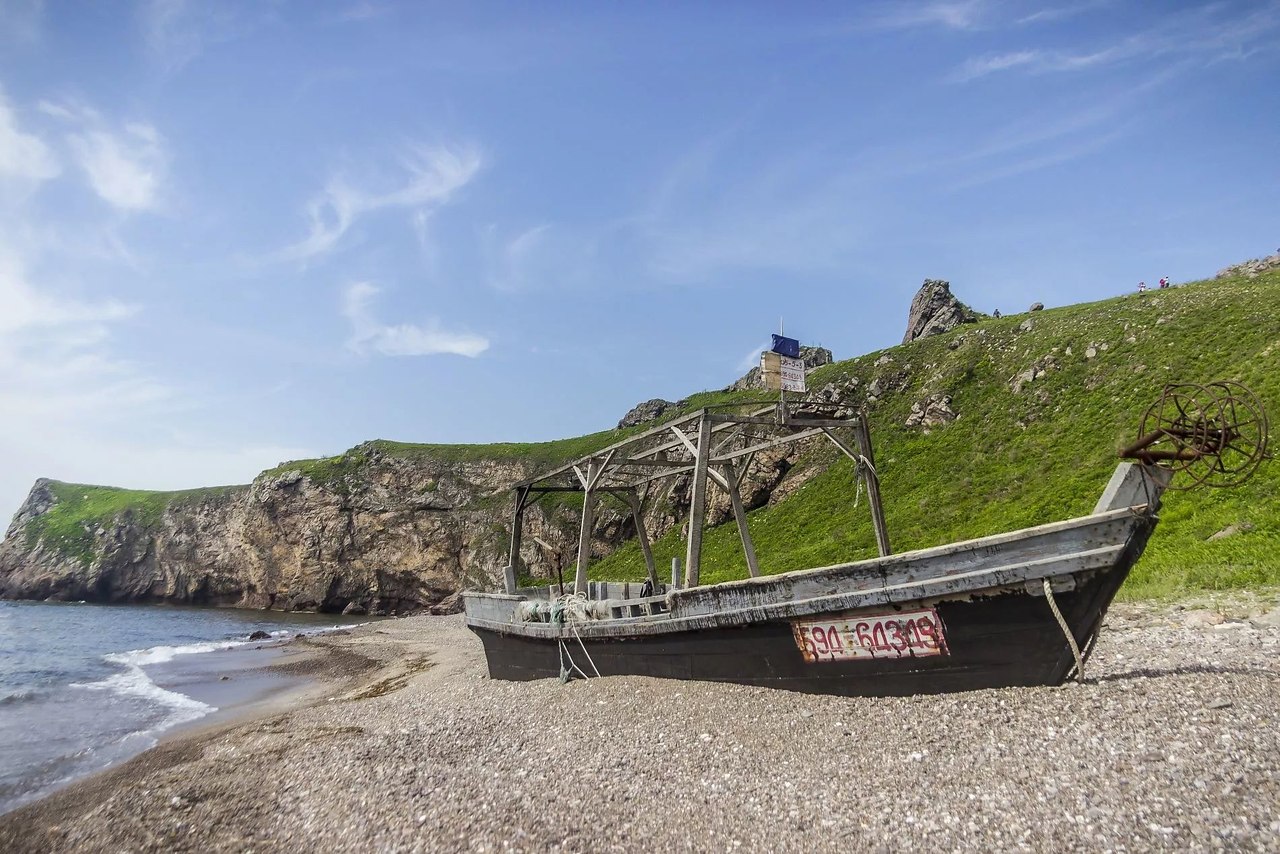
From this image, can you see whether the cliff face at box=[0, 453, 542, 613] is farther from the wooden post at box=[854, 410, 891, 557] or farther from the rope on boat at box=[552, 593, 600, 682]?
the wooden post at box=[854, 410, 891, 557]

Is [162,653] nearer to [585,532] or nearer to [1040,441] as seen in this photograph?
[585,532]

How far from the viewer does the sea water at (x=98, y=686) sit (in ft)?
49.3

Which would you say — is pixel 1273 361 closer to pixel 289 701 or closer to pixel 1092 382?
pixel 1092 382

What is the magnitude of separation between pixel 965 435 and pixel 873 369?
15639 mm

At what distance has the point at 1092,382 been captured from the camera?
34.4 meters

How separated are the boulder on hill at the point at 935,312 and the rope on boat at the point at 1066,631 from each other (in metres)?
58.3

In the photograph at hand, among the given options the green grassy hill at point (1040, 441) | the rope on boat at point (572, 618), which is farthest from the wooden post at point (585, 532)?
the green grassy hill at point (1040, 441)

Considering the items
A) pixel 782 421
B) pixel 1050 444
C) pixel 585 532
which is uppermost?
pixel 782 421

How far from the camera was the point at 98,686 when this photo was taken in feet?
84.4

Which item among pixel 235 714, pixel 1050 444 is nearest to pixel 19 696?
pixel 235 714

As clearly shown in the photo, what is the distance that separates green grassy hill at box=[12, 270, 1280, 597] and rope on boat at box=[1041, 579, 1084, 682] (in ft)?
27.4

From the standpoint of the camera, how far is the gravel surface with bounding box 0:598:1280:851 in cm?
564

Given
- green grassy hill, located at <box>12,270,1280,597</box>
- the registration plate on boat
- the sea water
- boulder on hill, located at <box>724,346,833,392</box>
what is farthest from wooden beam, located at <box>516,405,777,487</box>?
boulder on hill, located at <box>724,346,833,392</box>

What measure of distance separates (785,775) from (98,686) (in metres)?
29.9
